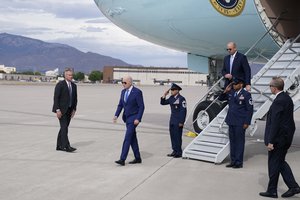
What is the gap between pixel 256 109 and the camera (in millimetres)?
8945

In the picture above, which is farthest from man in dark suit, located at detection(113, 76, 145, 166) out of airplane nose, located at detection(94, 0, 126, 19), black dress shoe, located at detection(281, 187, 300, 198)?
airplane nose, located at detection(94, 0, 126, 19)

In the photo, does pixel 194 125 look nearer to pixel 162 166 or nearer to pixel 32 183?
pixel 162 166

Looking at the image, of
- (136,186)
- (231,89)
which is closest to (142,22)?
(231,89)

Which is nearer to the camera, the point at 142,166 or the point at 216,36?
the point at 142,166

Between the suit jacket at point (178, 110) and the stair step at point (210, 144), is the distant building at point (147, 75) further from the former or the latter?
the stair step at point (210, 144)

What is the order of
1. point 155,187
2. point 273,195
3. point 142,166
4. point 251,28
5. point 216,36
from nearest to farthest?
1. point 273,195
2. point 155,187
3. point 142,166
4. point 251,28
5. point 216,36

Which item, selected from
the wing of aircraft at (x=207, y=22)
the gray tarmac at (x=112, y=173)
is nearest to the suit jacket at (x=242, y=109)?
the gray tarmac at (x=112, y=173)

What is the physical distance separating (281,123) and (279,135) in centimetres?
15

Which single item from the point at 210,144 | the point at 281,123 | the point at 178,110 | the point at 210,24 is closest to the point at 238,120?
the point at 210,144

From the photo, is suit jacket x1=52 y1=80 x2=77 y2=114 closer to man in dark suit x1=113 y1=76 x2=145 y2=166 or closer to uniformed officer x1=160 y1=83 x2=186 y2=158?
man in dark suit x1=113 y1=76 x2=145 y2=166

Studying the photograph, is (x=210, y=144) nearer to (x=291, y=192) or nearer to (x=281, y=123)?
(x=291, y=192)

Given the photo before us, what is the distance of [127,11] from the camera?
39.3 feet

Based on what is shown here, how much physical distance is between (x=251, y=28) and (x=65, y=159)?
5.29 meters

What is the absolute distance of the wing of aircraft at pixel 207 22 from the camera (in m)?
10.5
